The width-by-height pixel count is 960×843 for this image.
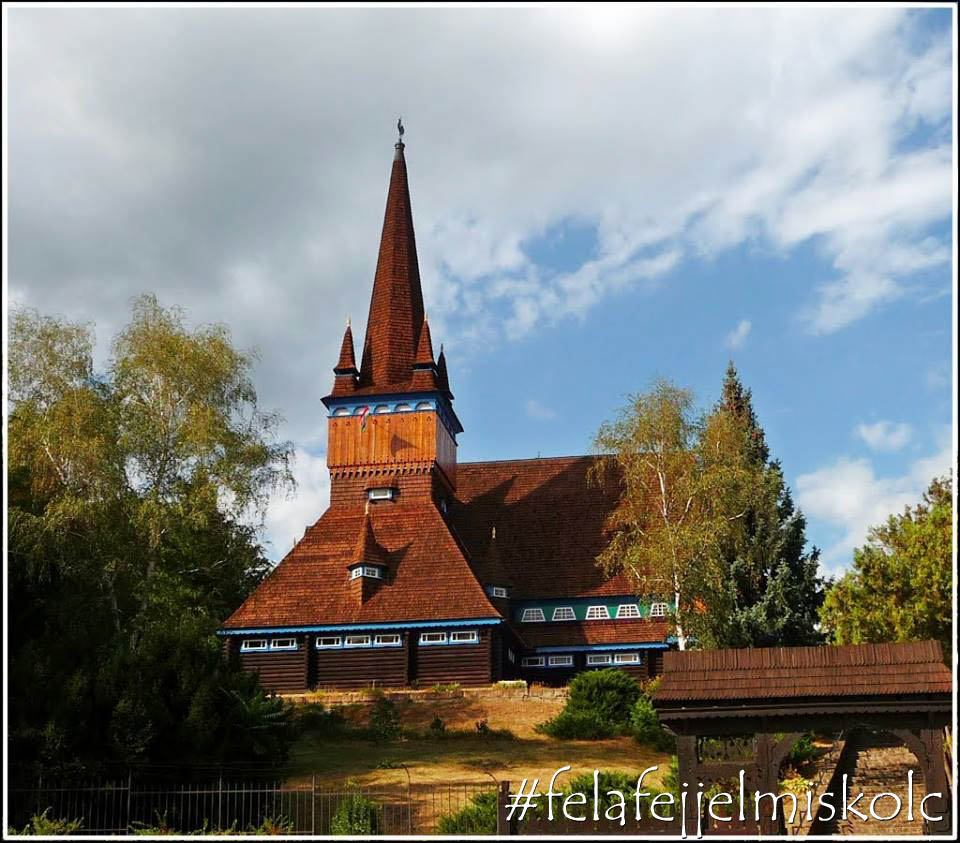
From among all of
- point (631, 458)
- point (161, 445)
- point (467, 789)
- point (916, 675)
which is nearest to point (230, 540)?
point (161, 445)

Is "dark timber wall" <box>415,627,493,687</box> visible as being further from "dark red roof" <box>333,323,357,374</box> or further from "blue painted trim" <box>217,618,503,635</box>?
"dark red roof" <box>333,323,357,374</box>

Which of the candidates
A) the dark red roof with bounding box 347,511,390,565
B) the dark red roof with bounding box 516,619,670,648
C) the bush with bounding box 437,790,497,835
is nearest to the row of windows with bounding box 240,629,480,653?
the dark red roof with bounding box 347,511,390,565

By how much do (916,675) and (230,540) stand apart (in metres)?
33.4

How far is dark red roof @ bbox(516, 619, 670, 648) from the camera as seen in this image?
43.6m

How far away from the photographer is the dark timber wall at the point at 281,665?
41.8m

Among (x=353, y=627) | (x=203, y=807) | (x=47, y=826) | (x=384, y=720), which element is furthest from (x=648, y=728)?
(x=47, y=826)

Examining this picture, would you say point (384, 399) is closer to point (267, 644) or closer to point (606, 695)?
point (267, 644)

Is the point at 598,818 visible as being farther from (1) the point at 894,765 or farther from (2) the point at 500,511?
(2) the point at 500,511

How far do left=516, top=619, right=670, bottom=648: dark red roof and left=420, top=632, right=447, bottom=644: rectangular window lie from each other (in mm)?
4287

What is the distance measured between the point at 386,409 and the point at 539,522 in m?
7.48

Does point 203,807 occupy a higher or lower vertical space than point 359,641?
lower

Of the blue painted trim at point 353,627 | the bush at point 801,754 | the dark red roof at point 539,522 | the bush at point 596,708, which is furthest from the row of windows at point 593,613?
the bush at point 801,754

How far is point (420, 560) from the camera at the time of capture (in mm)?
43500

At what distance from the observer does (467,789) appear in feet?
90.1
